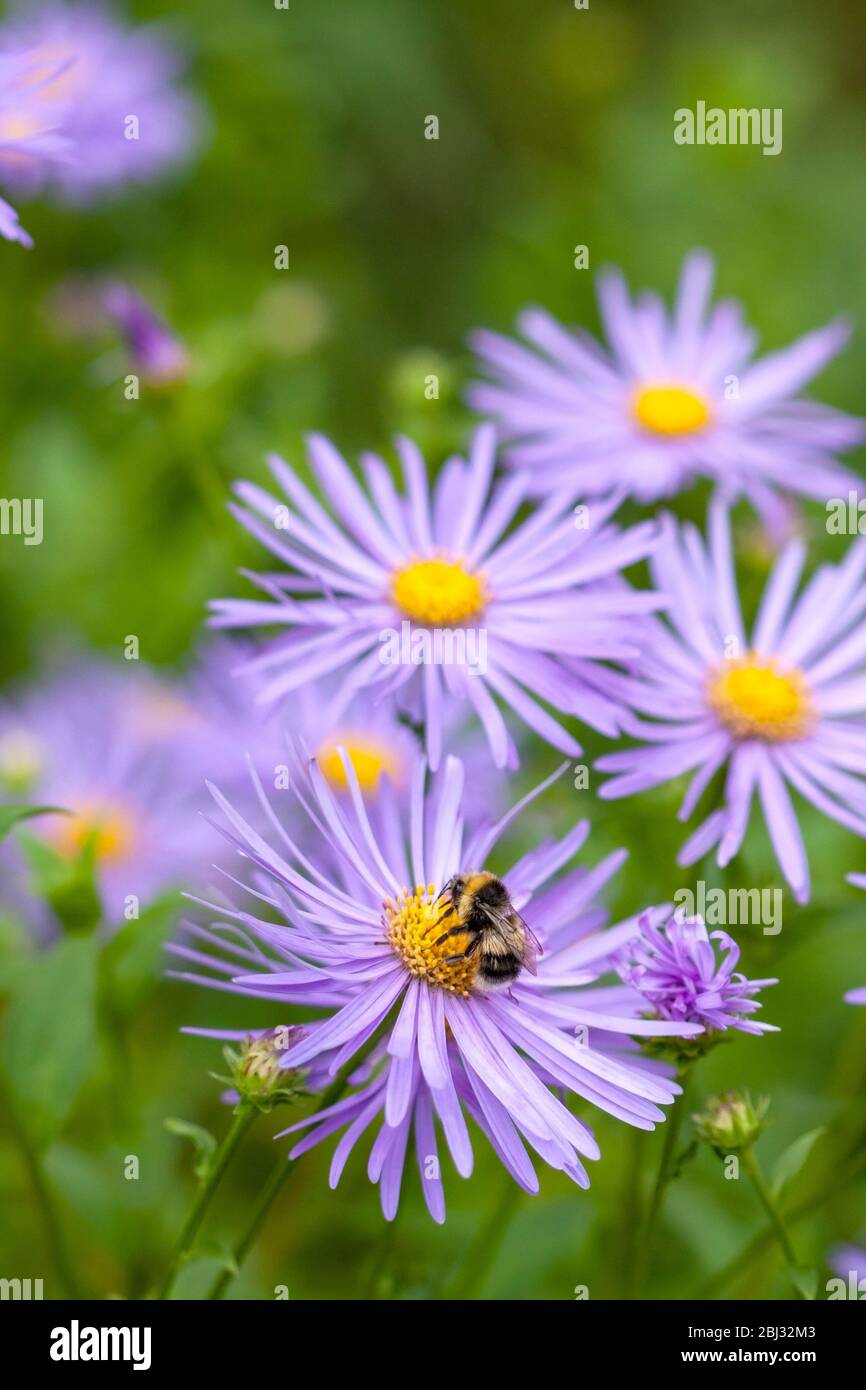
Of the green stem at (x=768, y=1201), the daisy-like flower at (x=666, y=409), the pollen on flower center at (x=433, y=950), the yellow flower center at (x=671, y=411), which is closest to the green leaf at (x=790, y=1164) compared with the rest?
the green stem at (x=768, y=1201)

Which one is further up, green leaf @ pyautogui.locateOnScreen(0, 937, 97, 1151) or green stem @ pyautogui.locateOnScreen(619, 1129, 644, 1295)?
green leaf @ pyautogui.locateOnScreen(0, 937, 97, 1151)

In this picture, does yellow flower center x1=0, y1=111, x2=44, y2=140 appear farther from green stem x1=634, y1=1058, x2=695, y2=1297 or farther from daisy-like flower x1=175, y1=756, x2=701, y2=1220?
green stem x1=634, y1=1058, x2=695, y2=1297

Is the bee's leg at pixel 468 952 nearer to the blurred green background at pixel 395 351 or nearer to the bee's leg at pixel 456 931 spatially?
the bee's leg at pixel 456 931

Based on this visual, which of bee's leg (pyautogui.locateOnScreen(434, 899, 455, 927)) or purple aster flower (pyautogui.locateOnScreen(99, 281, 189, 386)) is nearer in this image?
bee's leg (pyautogui.locateOnScreen(434, 899, 455, 927))

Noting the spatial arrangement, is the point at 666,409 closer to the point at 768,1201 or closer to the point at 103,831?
the point at 103,831

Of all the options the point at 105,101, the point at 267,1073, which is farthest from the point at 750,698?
the point at 105,101

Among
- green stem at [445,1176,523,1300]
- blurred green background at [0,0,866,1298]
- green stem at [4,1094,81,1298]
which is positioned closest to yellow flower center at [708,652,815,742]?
blurred green background at [0,0,866,1298]
